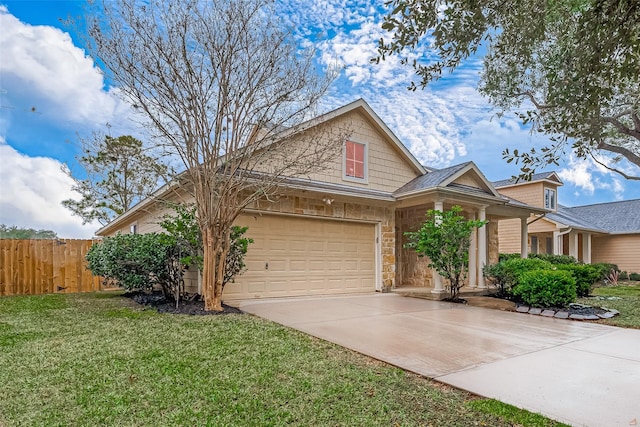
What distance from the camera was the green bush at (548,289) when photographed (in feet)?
26.8

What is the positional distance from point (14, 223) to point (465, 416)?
73.2ft

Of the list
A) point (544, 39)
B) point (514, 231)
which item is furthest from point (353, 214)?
point (514, 231)

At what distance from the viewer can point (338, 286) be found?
35.2 ft

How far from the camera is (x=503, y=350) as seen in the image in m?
4.89

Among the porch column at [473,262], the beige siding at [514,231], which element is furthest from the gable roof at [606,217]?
the porch column at [473,262]

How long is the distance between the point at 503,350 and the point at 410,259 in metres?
8.48

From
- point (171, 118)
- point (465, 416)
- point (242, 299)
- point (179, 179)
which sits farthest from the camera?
point (242, 299)

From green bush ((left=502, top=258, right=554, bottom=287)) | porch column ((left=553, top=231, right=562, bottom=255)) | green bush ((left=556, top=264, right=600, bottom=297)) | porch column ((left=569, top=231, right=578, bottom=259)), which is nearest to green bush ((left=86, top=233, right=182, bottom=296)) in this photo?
green bush ((left=502, top=258, right=554, bottom=287))

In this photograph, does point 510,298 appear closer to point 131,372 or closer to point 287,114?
point 287,114

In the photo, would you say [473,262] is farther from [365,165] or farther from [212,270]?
[212,270]

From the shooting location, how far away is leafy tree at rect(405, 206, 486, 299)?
934cm

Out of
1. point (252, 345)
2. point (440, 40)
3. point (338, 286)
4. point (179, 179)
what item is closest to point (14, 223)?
point (179, 179)

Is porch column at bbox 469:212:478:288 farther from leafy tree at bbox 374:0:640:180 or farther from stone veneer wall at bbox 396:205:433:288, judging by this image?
leafy tree at bbox 374:0:640:180

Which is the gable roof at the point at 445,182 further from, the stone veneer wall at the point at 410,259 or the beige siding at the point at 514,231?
the beige siding at the point at 514,231
